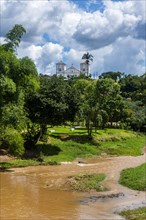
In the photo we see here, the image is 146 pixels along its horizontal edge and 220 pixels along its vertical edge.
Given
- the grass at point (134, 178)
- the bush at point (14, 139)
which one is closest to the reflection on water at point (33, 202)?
the bush at point (14, 139)

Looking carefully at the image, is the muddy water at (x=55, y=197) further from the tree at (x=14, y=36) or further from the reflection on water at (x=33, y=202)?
the tree at (x=14, y=36)

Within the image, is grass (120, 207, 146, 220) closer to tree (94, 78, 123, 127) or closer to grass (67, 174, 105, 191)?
grass (67, 174, 105, 191)

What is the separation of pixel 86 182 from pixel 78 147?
16.9 m

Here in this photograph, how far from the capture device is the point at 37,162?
37.8 m

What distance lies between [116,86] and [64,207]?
35.0m

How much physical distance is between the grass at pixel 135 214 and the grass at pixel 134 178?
6.96 m

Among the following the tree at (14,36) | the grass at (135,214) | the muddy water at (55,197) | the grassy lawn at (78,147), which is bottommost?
the muddy water at (55,197)

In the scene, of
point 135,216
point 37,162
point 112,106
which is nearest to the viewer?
point 135,216

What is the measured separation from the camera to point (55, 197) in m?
24.7

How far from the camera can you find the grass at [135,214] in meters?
18.5

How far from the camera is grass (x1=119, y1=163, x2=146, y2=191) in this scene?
90.1 feet

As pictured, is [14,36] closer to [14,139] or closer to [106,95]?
[14,139]

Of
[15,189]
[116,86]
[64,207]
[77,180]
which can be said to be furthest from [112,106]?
[64,207]

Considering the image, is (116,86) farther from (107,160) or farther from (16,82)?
(16,82)
